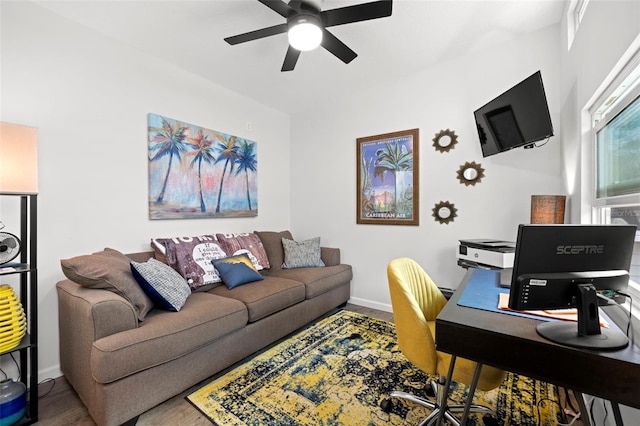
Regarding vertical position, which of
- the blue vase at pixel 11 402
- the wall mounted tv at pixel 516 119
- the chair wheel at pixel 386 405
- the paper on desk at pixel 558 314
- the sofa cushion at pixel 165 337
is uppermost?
the wall mounted tv at pixel 516 119

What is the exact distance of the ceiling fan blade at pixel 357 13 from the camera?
1.80 metres

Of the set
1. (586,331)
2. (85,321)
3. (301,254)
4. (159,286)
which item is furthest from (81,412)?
(586,331)

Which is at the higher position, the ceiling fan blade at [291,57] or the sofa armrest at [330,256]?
the ceiling fan blade at [291,57]

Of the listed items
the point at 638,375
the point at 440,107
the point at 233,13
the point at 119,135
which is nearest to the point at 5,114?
the point at 119,135

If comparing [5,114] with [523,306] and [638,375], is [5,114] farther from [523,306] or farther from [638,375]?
[638,375]

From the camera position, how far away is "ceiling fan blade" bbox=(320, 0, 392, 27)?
1.80 m

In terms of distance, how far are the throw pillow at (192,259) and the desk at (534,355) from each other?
219 centimetres

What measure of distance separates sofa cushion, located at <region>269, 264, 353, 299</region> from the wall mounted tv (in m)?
1.99

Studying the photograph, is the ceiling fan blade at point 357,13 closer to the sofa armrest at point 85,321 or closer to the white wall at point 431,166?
the white wall at point 431,166

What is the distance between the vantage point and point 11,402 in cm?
159

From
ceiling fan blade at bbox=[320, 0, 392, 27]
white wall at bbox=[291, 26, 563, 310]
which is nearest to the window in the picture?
white wall at bbox=[291, 26, 563, 310]

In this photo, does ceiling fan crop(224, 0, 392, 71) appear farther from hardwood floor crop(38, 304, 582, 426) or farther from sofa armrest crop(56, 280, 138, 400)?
hardwood floor crop(38, 304, 582, 426)

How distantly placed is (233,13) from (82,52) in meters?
1.27

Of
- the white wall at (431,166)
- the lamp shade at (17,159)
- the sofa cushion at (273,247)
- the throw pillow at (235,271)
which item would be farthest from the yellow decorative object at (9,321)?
the white wall at (431,166)
